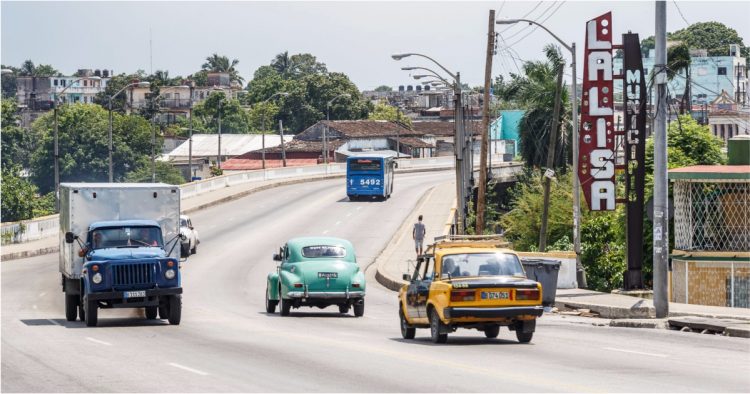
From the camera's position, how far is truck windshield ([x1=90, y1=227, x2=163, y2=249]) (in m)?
28.2

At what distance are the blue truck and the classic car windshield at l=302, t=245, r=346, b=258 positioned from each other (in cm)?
299

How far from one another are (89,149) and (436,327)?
527ft

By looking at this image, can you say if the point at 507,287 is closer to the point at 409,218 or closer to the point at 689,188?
the point at 689,188

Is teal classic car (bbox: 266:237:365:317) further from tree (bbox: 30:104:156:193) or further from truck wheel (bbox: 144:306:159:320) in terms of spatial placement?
tree (bbox: 30:104:156:193)

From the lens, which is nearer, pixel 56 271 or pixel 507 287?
pixel 507 287

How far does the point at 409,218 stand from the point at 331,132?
89912mm

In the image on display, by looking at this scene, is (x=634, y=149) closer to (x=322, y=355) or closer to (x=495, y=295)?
(x=495, y=295)

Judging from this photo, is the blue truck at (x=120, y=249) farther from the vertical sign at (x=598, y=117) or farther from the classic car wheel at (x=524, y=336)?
the vertical sign at (x=598, y=117)

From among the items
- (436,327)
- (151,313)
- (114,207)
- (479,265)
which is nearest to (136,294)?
(151,313)

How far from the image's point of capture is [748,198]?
3488cm

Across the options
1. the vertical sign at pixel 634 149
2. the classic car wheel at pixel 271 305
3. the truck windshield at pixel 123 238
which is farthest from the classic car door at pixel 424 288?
the vertical sign at pixel 634 149

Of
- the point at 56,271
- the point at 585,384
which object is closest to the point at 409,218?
the point at 56,271

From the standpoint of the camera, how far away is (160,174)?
158375mm

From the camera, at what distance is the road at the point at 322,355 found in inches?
633
